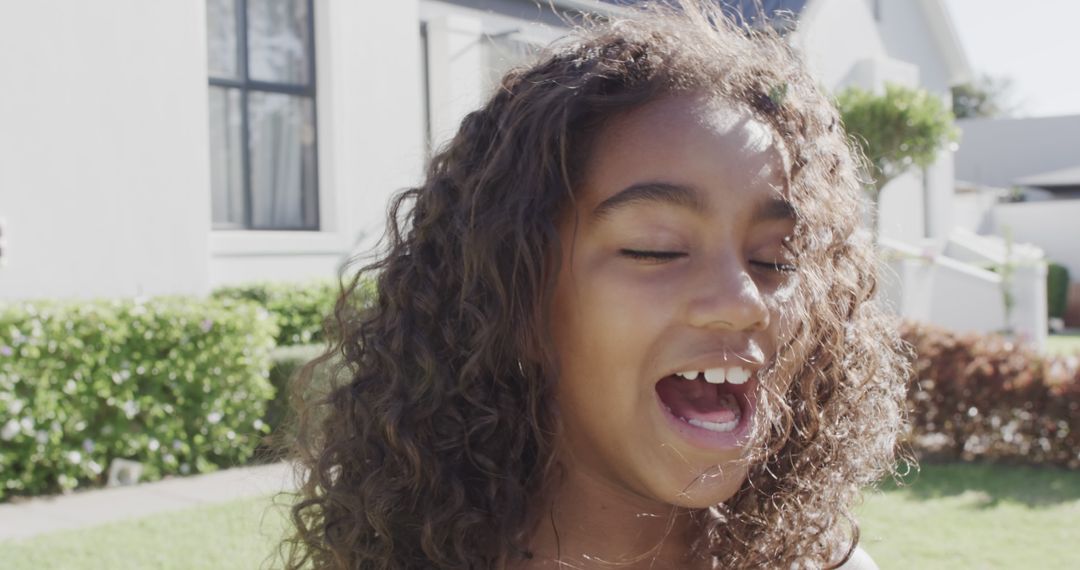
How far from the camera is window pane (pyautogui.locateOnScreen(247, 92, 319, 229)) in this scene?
29.6ft

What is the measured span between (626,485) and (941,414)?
6.40 m

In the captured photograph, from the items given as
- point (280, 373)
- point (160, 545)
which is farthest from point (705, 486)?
point (280, 373)

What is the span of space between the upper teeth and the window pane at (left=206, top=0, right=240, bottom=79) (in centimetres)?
796

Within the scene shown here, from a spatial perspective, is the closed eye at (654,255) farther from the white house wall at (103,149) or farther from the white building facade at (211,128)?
the white house wall at (103,149)

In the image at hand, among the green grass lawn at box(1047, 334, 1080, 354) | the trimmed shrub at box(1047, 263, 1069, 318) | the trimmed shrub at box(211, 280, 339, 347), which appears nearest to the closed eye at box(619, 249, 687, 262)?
the trimmed shrub at box(211, 280, 339, 347)

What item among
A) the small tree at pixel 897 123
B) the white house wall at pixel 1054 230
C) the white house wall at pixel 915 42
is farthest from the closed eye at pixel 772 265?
the white house wall at pixel 1054 230

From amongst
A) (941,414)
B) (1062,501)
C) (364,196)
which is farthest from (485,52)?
(1062,501)

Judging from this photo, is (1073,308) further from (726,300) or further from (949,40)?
(726,300)

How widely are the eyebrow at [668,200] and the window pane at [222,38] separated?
309 inches

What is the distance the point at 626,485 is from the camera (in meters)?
1.48

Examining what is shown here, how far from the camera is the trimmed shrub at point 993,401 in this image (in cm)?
695

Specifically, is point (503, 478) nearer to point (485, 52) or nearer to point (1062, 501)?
point (1062, 501)

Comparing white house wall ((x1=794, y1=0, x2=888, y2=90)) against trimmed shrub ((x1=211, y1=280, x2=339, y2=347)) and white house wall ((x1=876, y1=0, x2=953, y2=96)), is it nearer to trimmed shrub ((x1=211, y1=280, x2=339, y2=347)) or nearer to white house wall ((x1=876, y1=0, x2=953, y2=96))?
white house wall ((x1=876, y1=0, x2=953, y2=96))

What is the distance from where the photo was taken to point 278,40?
904 centimetres
